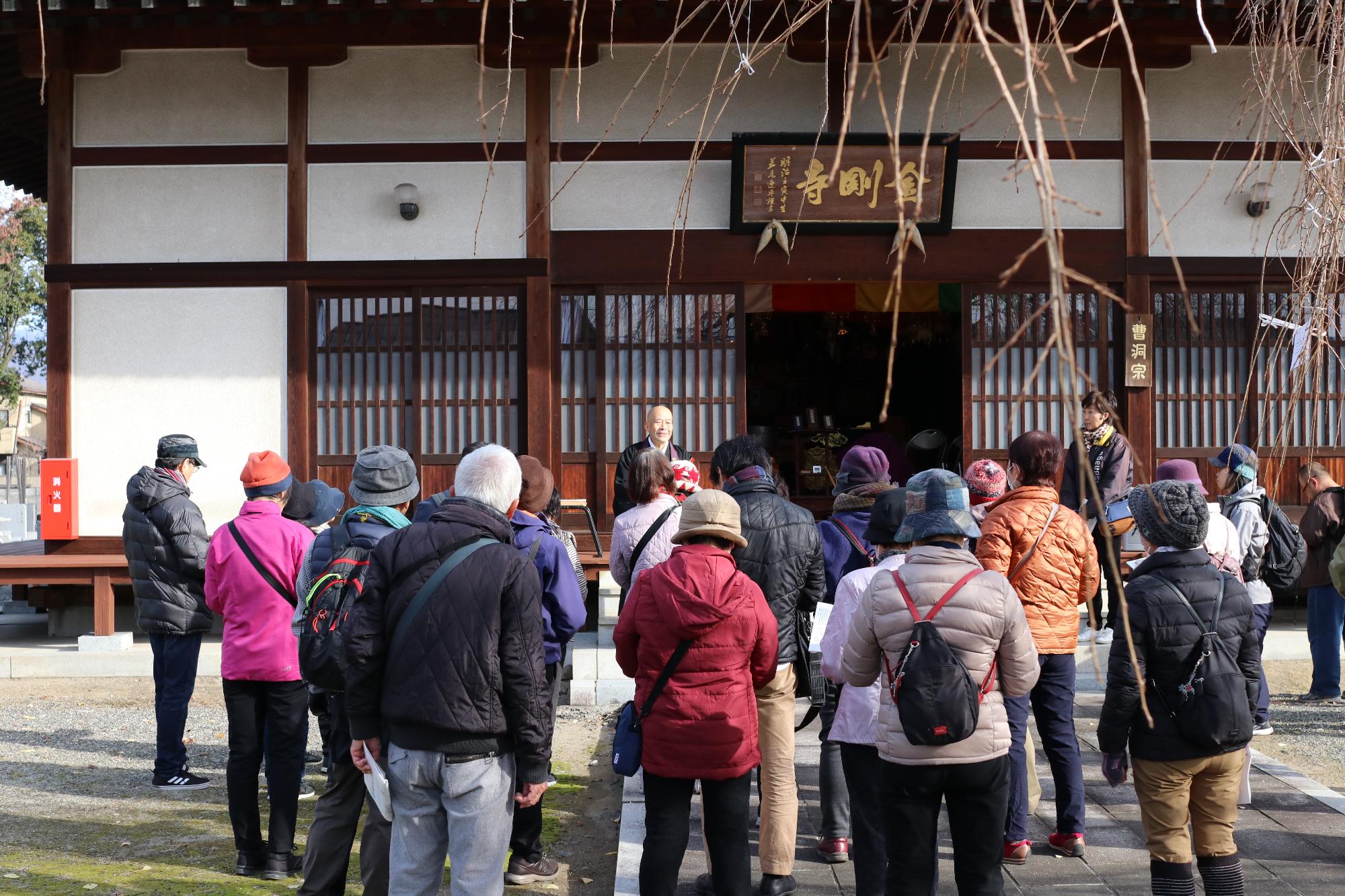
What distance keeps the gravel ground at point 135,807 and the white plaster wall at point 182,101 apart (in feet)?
14.4

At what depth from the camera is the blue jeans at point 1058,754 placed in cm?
468

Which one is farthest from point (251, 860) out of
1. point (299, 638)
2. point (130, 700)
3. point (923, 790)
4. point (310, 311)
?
point (310, 311)

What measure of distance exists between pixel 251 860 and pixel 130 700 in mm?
4073

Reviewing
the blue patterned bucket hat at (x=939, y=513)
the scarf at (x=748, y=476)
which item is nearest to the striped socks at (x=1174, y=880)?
the blue patterned bucket hat at (x=939, y=513)

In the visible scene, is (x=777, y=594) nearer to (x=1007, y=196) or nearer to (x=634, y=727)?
(x=634, y=727)

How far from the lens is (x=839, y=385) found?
13961 mm

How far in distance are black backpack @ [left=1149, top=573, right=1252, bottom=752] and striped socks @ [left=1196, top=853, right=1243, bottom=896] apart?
378 mm

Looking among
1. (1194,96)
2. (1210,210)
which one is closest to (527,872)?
(1210,210)

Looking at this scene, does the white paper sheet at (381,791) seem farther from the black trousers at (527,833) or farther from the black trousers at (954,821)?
the black trousers at (954,821)

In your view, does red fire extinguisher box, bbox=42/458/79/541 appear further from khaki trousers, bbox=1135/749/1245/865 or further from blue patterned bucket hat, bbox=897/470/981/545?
khaki trousers, bbox=1135/749/1245/865

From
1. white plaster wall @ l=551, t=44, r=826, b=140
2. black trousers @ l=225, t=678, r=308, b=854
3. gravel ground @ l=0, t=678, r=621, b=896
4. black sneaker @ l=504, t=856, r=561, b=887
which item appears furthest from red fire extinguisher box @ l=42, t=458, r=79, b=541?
black sneaker @ l=504, t=856, r=561, b=887

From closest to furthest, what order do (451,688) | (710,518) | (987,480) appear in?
(451,688) < (710,518) < (987,480)

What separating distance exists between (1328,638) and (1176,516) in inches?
186

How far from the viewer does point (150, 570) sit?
6.05 m
